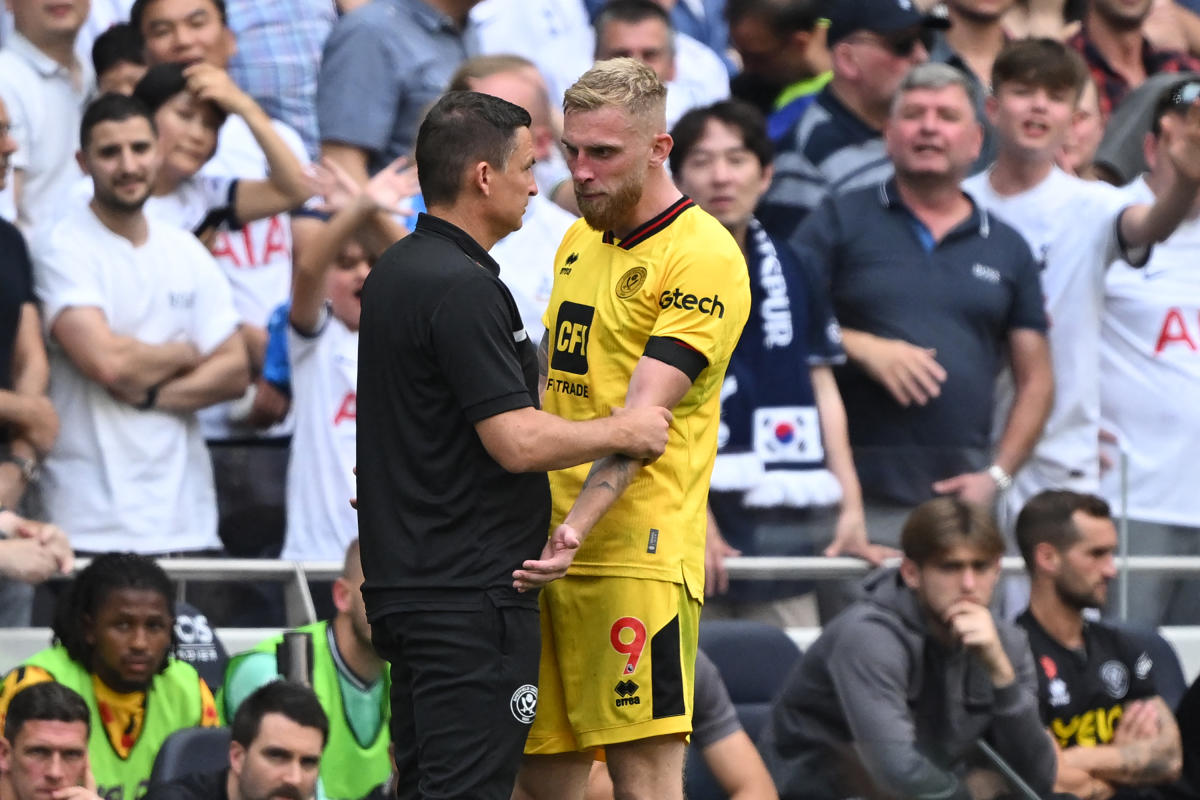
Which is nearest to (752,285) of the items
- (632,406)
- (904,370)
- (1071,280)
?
(904,370)

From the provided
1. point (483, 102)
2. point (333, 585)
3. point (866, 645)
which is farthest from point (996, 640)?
point (483, 102)

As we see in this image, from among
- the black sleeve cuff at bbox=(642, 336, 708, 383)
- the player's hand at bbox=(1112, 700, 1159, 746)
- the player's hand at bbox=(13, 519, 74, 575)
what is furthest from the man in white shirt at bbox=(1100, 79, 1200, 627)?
the player's hand at bbox=(13, 519, 74, 575)

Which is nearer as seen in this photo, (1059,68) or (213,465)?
(213,465)

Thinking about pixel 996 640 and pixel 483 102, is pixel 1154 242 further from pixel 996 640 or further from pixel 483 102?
pixel 483 102

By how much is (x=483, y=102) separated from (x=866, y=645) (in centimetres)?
252

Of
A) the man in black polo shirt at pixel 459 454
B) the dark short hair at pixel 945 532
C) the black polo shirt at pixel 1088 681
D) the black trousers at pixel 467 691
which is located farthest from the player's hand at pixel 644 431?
the black polo shirt at pixel 1088 681

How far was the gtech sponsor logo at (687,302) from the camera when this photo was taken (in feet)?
15.0

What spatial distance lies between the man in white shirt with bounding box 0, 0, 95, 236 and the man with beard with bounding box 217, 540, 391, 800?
2287mm

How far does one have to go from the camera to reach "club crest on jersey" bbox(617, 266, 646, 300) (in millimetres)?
4641

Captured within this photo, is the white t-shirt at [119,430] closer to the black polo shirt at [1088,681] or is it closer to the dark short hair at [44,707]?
the dark short hair at [44,707]

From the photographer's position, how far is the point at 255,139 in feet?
26.6

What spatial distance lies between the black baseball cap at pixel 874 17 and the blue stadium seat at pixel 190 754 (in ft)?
13.2

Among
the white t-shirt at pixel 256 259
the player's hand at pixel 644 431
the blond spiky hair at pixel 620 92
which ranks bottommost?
the player's hand at pixel 644 431

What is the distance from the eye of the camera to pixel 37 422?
22.9ft
